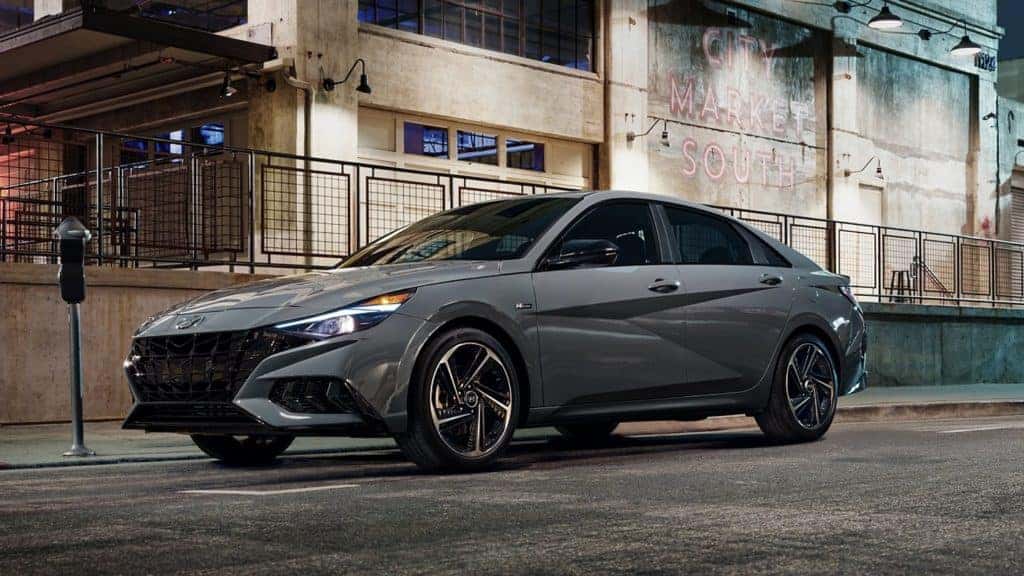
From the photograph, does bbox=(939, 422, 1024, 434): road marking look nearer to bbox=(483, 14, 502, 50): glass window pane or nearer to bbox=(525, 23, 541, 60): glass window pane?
bbox=(483, 14, 502, 50): glass window pane

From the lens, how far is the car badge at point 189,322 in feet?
25.6

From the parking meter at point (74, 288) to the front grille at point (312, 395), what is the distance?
2.74 m

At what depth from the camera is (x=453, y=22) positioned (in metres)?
20.9

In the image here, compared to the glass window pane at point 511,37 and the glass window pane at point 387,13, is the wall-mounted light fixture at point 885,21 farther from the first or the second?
the glass window pane at point 387,13

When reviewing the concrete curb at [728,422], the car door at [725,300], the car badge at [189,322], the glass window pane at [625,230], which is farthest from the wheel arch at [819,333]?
the car badge at [189,322]

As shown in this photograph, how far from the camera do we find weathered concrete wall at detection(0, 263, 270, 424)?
12531 mm

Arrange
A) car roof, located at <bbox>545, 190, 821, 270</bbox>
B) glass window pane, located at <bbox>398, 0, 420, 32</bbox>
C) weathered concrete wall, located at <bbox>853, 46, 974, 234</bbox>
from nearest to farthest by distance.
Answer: car roof, located at <bbox>545, 190, 821, 270</bbox>, glass window pane, located at <bbox>398, 0, 420, 32</bbox>, weathered concrete wall, located at <bbox>853, 46, 974, 234</bbox>

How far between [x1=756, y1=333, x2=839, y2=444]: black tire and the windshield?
206cm

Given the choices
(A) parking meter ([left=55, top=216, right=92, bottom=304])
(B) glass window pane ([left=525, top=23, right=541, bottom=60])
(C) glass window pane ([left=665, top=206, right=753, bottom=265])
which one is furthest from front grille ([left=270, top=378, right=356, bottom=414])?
(B) glass window pane ([left=525, top=23, right=541, bottom=60])

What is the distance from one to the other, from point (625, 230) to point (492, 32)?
1291 cm

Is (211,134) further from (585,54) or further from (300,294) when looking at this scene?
(300,294)

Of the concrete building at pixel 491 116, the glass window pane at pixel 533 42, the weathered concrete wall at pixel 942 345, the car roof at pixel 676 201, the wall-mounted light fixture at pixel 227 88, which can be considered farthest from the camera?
the glass window pane at pixel 533 42

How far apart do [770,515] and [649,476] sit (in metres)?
1.77

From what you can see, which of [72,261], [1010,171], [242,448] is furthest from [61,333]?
[1010,171]
